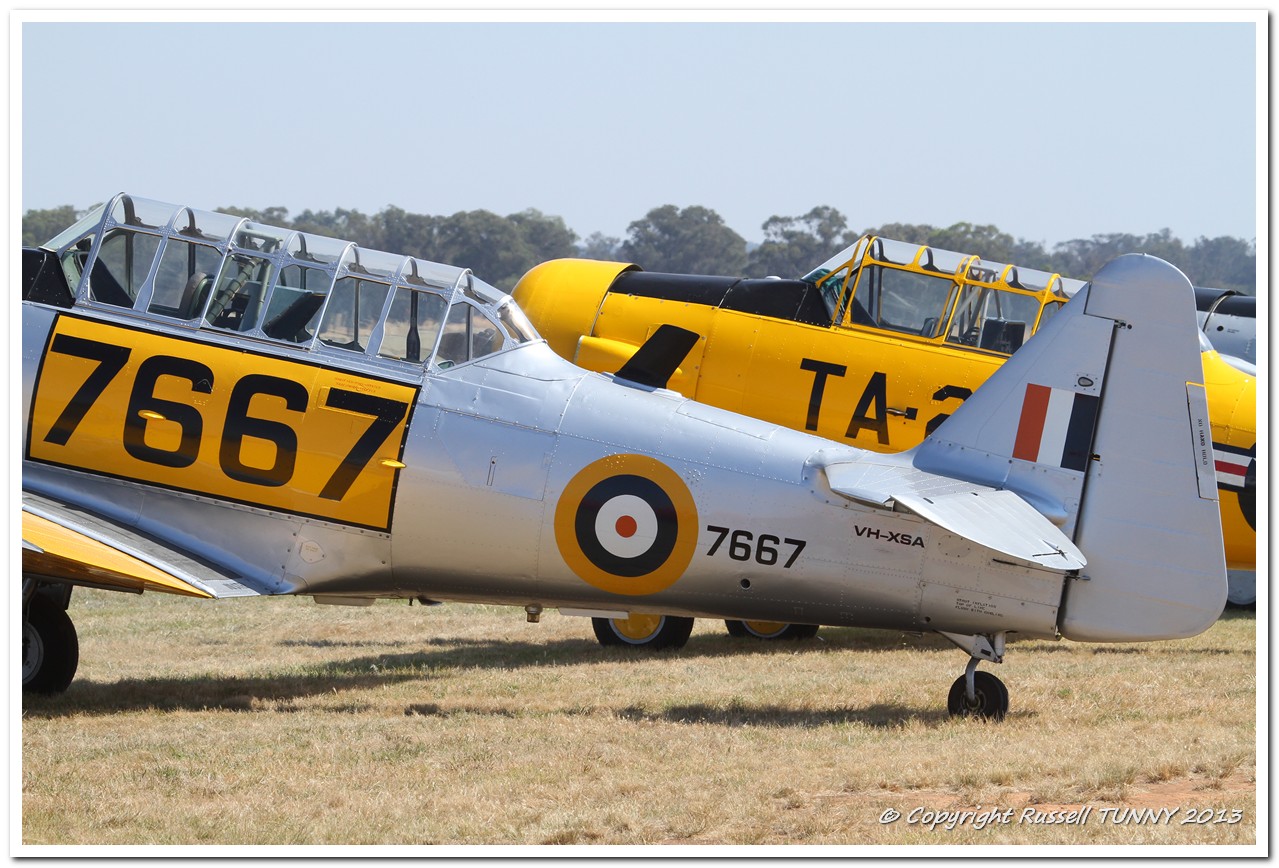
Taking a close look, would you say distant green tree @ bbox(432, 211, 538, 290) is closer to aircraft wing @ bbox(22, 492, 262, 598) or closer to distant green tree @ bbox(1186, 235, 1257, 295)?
distant green tree @ bbox(1186, 235, 1257, 295)

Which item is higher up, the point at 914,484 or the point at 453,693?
the point at 914,484

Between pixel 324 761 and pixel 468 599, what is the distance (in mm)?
1673

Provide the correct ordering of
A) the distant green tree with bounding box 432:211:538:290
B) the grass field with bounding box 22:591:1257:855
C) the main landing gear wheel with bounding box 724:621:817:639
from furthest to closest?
the distant green tree with bounding box 432:211:538:290 < the main landing gear wheel with bounding box 724:621:817:639 < the grass field with bounding box 22:591:1257:855

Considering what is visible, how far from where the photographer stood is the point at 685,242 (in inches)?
2366

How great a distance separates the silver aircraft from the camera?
767 centimetres

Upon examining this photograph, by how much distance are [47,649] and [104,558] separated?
4.16 ft

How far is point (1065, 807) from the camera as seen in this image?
624cm

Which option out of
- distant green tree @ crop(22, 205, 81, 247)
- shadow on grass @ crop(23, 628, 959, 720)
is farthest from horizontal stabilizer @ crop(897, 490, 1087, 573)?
distant green tree @ crop(22, 205, 81, 247)

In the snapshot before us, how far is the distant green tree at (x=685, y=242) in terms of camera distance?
58.4 metres

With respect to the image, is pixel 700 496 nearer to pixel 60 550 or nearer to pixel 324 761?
pixel 324 761

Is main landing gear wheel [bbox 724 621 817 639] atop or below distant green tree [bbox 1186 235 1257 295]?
below

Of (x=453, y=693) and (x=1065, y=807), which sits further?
(x=453, y=693)

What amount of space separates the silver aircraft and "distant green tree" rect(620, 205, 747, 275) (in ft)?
160

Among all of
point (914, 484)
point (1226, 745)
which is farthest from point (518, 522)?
point (1226, 745)
